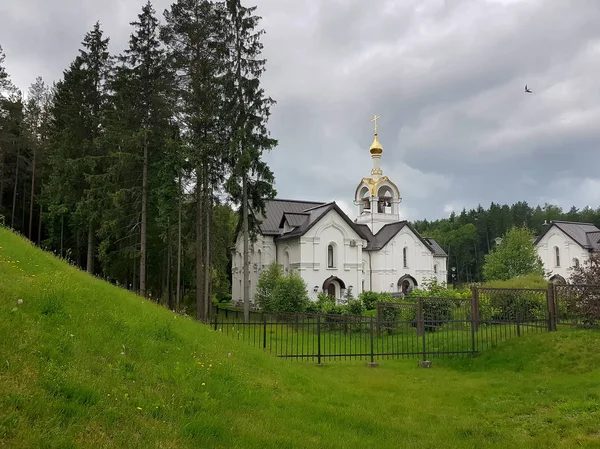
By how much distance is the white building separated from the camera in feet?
137

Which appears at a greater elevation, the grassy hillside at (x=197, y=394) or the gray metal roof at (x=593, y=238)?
the gray metal roof at (x=593, y=238)

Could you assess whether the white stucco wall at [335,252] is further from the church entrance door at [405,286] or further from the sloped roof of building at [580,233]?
the sloped roof of building at [580,233]

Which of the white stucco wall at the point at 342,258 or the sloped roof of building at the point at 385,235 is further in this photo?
the sloped roof of building at the point at 385,235

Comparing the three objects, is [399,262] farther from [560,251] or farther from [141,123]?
[141,123]

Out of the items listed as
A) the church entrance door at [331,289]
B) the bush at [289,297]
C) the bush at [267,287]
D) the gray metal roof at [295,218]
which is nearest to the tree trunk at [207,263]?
the bush at [289,297]

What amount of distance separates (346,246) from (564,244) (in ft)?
76.1

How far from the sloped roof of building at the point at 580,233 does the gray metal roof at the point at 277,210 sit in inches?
930

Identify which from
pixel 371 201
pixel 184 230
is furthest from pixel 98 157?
pixel 371 201

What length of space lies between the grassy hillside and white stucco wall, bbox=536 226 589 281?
3770 centimetres

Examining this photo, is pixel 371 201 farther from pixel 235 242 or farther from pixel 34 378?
pixel 34 378

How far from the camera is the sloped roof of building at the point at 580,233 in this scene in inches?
1649

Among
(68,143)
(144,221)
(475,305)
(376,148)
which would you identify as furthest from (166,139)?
(376,148)

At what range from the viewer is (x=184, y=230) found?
24.6m

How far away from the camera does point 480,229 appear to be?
283ft
